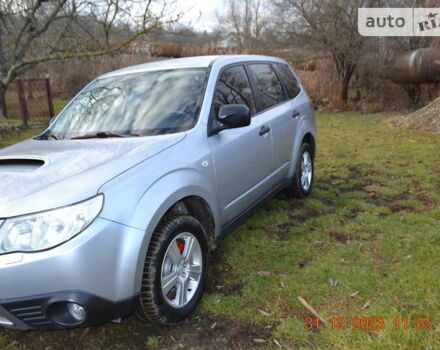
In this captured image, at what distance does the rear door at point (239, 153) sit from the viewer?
10.2ft

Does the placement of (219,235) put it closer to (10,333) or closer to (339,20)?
(10,333)

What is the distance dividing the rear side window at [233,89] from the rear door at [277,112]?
206 millimetres

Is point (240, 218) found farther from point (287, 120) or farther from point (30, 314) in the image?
point (30, 314)

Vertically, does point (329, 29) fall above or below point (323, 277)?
above

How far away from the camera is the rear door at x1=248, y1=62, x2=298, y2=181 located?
13.2 ft

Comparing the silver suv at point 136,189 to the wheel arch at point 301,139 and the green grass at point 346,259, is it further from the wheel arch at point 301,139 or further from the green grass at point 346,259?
the green grass at point 346,259

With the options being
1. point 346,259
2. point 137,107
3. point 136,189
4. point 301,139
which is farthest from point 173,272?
point 301,139

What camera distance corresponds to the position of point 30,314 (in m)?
2.04

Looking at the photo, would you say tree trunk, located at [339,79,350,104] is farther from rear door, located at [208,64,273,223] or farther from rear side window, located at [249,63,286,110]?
rear door, located at [208,64,273,223]

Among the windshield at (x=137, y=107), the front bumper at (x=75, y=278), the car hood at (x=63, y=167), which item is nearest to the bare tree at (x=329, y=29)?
the windshield at (x=137, y=107)

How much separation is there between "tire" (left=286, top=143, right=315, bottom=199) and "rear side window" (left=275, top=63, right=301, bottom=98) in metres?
0.67

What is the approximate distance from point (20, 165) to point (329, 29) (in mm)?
13256

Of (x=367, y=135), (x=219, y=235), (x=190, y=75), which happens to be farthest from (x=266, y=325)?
(x=367, y=135)

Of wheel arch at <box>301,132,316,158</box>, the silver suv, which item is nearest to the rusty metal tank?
wheel arch at <box>301,132,316,158</box>
